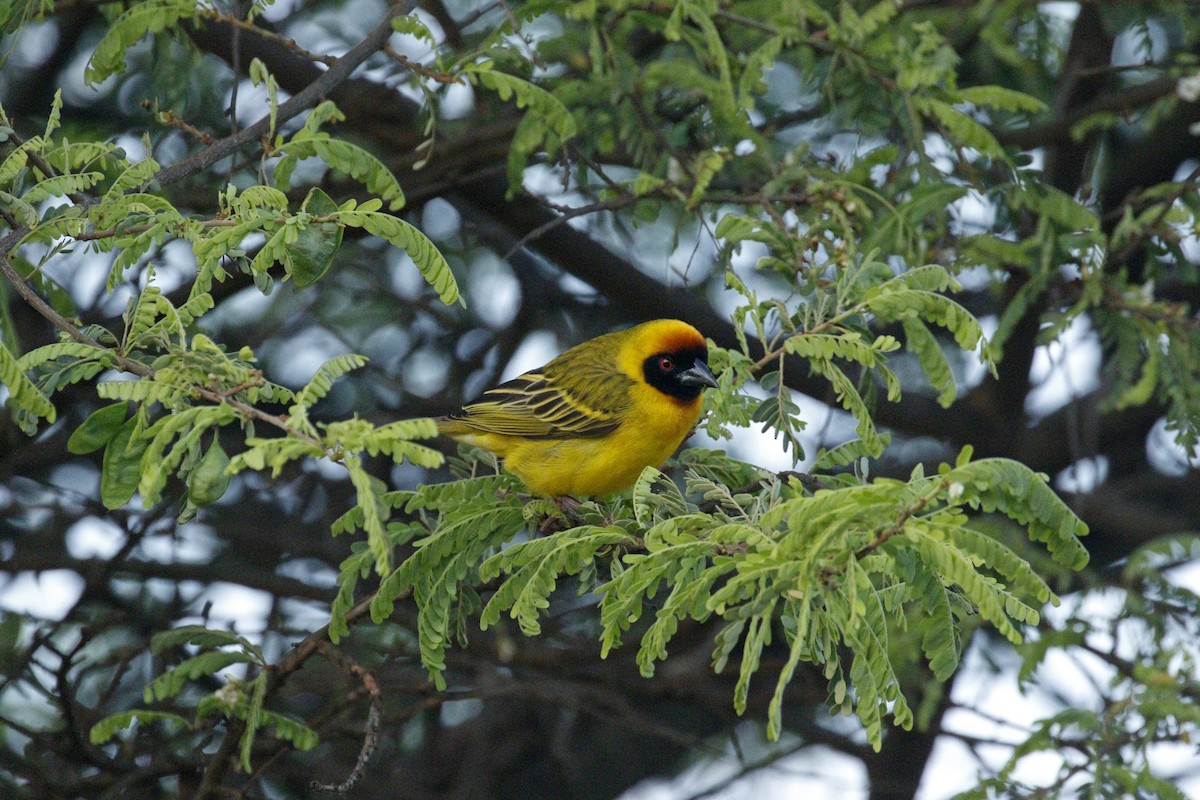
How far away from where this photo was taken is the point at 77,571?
4.73 m

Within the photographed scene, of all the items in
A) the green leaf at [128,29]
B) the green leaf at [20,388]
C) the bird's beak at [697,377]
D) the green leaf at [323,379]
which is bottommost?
the green leaf at [20,388]

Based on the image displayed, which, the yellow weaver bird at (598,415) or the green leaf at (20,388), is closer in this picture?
the green leaf at (20,388)

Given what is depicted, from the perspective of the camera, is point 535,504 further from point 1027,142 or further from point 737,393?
point 1027,142

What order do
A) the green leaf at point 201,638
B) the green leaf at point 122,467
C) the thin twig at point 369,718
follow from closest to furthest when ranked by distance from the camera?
the green leaf at point 122,467 → the thin twig at point 369,718 → the green leaf at point 201,638

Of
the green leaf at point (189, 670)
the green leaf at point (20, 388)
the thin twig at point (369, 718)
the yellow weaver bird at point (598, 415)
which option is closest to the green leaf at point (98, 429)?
the green leaf at point (20, 388)

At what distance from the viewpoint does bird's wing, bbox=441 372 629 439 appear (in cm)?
423

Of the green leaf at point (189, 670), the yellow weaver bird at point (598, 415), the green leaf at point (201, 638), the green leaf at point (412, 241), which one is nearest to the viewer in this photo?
the green leaf at point (412, 241)

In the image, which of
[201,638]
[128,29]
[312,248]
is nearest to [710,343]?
[312,248]

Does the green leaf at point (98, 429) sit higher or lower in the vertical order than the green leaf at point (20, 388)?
higher

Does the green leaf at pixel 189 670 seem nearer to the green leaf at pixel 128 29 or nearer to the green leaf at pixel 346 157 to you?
the green leaf at pixel 346 157

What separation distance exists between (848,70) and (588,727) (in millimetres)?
3483

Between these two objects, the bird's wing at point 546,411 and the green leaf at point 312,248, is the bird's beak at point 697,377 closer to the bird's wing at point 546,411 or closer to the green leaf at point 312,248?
the bird's wing at point 546,411

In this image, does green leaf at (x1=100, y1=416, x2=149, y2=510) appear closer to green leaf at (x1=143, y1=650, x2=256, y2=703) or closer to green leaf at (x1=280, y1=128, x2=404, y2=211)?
green leaf at (x1=280, y1=128, x2=404, y2=211)

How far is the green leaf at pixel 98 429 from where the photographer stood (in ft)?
7.63
